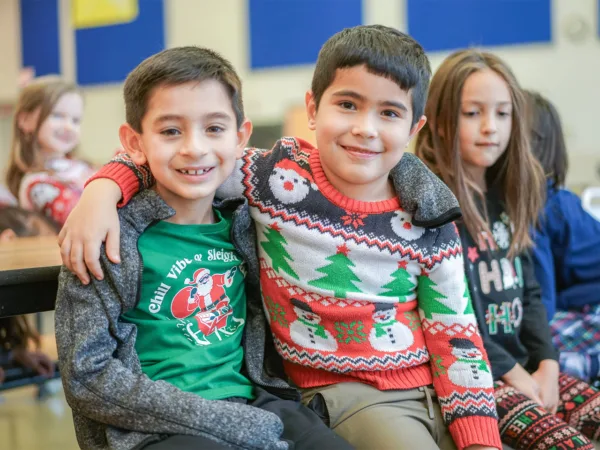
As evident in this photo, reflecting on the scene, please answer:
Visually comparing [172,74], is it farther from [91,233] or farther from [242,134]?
[91,233]

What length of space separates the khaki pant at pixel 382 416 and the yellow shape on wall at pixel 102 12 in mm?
5166

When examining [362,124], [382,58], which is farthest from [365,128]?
[382,58]

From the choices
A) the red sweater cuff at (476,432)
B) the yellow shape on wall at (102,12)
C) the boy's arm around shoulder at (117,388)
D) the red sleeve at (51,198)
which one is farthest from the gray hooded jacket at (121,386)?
the yellow shape on wall at (102,12)

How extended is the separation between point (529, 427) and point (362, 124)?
702 millimetres

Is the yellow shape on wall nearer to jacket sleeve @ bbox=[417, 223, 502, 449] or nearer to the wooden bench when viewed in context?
the wooden bench

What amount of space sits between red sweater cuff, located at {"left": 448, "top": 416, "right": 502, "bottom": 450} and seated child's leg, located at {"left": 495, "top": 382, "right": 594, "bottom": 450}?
0.44 feet

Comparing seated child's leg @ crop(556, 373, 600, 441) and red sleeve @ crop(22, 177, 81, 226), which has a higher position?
red sleeve @ crop(22, 177, 81, 226)

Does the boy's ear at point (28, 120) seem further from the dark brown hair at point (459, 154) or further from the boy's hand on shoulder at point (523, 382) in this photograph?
the boy's hand on shoulder at point (523, 382)

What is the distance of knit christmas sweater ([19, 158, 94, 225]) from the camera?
2.45 m

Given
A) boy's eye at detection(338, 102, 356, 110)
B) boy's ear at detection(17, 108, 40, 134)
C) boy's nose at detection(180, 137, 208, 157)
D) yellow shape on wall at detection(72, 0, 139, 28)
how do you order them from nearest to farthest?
boy's nose at detection(180, 137, 208, 157) → boy's eye at detection(338, 102, 356, 110) → boy's ear at detection(17, 108, 40, 134) → yellow shape on wall at detection(72, 0, 139, 28)

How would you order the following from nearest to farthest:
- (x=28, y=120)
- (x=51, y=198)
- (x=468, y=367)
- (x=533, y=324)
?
(x=468, y=367) → (x=533, y=324) → (x=51, y=198) → (x=28, y=120)

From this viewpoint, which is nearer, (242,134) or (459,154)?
(242,134)

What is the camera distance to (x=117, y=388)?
3.44 feet

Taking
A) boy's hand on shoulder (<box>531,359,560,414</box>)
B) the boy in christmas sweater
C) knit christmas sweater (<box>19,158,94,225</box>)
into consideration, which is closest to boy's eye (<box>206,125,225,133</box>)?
the boy in christmas sweater
